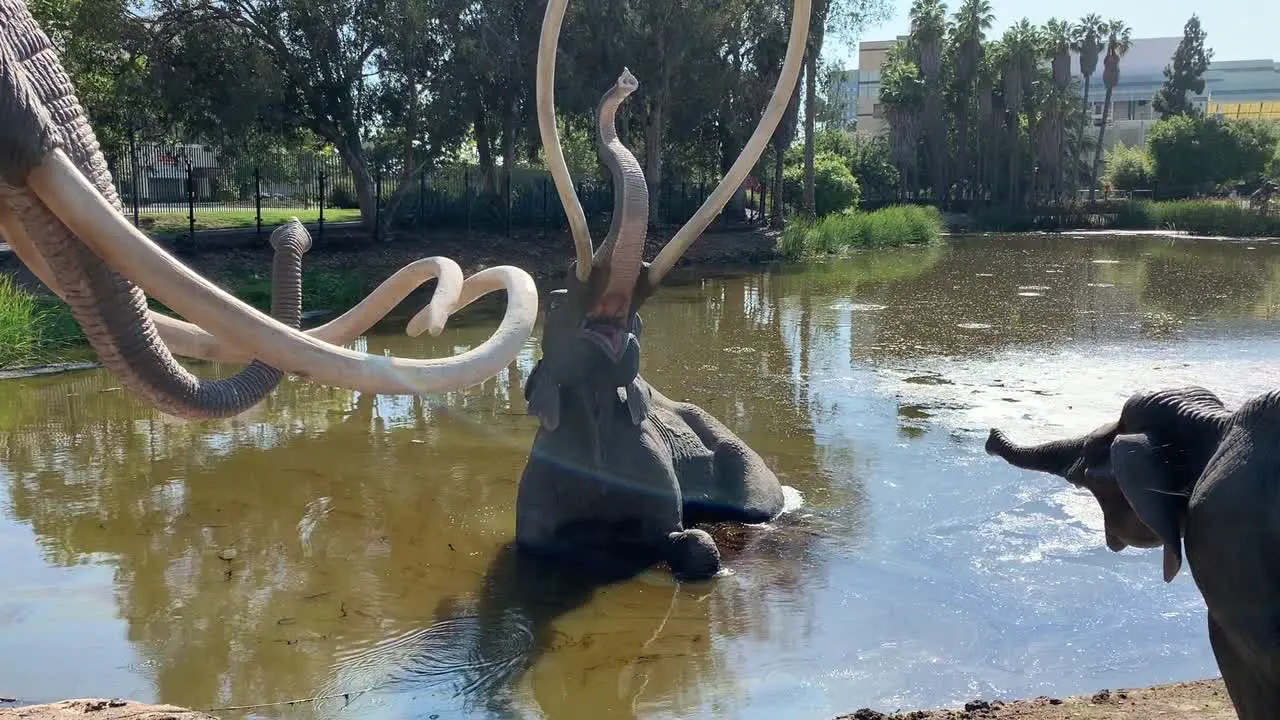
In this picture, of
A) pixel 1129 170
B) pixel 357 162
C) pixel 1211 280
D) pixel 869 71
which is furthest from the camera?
pixel 869 71

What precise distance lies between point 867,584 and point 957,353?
24.8 ft

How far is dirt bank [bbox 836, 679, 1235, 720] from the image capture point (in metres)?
4.39

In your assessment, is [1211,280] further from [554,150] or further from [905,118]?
[905,118]

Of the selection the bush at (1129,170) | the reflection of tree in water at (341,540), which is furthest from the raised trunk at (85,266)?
the bush at (1129,170)

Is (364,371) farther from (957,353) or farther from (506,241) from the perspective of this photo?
(506,241)

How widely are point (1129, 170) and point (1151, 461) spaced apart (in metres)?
53.8

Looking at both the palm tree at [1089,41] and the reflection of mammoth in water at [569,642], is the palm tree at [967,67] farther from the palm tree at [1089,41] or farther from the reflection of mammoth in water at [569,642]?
the reflection of mammoth in water at [569,642]

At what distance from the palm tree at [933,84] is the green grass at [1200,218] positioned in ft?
25.7

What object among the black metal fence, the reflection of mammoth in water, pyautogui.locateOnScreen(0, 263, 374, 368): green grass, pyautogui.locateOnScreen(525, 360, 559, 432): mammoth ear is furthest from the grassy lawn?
the reflection of mammoth in water

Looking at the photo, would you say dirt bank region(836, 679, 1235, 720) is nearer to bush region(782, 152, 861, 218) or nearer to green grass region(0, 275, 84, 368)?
green grass region(0, 275, 84, 368)

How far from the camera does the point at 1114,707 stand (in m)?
4.54

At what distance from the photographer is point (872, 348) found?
13.8 meters

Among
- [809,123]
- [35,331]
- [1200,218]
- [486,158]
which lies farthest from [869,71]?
[35,331]

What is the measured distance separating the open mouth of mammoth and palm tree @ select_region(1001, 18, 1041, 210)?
41.4 m
